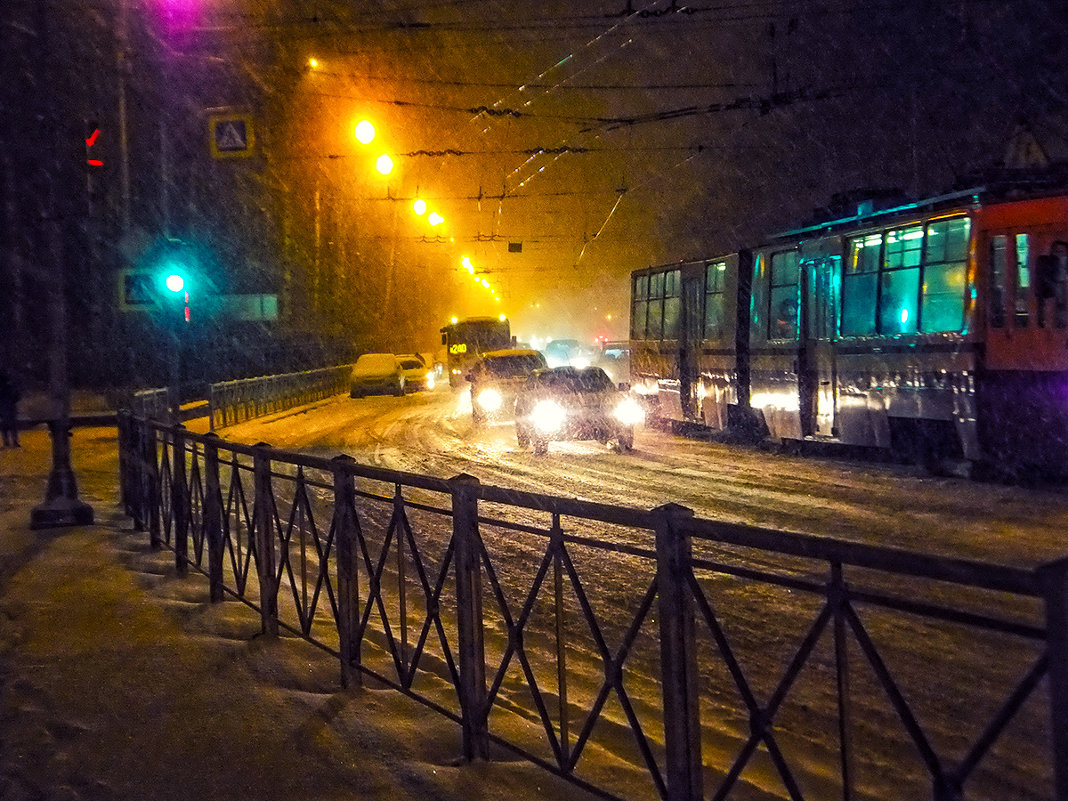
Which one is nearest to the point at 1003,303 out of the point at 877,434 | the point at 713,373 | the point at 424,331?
the point at 877,434

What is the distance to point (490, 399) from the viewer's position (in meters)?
26.6

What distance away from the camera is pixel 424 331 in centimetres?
8631

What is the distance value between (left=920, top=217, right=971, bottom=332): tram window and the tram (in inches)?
0.9

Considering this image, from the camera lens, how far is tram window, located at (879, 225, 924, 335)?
1584 cm

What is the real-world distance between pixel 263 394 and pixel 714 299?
18.2 meters

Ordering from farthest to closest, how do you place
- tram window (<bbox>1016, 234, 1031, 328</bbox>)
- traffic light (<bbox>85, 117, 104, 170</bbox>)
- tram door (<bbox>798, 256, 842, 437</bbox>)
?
1. tram door (<bbox>798, 256, 842, 437</bbox>)
2. tram window (<bbox>1016, 234, 1031, 328</bbox>)
3. traffic light (<bbox>85, 117, 104, 170</bbox>)

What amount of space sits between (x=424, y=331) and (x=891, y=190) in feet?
225

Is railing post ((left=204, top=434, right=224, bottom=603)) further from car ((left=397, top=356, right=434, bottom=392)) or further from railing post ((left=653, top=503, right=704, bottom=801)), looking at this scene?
car ((left=397, top=356, right=434, bottom=392))

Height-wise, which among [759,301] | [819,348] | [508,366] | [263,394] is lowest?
[263,394]

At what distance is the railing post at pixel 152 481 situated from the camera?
35.3 feet

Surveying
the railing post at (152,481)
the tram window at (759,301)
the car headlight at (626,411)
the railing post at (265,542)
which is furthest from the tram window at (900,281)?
the railing post at (265,542)

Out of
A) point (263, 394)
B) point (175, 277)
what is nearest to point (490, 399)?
point (175, 277)

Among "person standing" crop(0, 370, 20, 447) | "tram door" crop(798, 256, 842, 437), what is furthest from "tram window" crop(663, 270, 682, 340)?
"person standing" crop(0, 370, 20, 447)

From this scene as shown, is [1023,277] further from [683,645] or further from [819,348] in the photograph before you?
[683,645]
